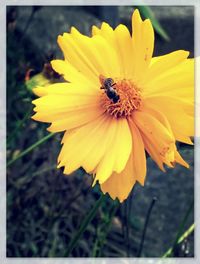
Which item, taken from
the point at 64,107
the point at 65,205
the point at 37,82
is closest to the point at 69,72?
the point at 64,107

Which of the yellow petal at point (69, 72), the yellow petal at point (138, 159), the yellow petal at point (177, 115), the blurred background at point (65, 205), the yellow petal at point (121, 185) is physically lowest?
the blurred background at point (65, 205)

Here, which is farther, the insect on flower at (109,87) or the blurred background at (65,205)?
the blurred background at (65,205)

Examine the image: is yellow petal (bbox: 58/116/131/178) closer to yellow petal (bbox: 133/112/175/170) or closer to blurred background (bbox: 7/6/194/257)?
yellow petal (bbox: 133/112/175/170)

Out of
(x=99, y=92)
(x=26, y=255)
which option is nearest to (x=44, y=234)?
(x=26, y=255)

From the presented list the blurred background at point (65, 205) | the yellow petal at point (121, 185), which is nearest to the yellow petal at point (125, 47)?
the yellow petal at point (121, 185)

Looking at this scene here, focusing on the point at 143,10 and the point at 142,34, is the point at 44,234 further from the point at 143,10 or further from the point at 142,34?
the point at 142,34

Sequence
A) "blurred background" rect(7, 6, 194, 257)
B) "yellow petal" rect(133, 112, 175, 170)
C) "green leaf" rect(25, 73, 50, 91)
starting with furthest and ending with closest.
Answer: "blurred background" rect(7, 6, 194, 257) → "green leaf" rect(25, 73, 50, 91) → "yellow petal" rect(133, 112, 175, 170)

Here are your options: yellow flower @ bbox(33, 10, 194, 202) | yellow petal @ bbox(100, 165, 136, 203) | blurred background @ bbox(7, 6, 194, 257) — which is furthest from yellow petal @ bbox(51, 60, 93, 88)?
blurred background @ bbox(7, 6, 194, 257)

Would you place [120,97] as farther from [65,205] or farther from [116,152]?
[65,205]

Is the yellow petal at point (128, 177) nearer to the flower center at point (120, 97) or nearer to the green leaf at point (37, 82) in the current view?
the flower center at point (120, 97)
